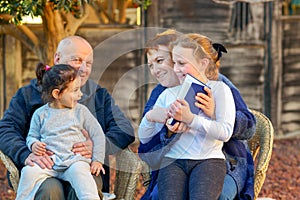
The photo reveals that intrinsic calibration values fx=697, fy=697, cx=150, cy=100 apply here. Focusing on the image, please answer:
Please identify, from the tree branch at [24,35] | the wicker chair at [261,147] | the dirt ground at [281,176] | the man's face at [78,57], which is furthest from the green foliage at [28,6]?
the dirt ground at [281,176]

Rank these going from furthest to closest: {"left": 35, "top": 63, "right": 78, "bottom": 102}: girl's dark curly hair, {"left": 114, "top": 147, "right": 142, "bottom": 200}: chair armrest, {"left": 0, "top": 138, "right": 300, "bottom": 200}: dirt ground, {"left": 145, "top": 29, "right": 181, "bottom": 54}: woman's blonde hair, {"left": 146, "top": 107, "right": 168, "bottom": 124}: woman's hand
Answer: {"left": 0, "top": 138, "right": 300, "bottom": 200}: dirt ground → {"left": 114, "top": 147, "right": 142, "bottom": 200}: chair armrest → {"left": 145, "top": 29, "right": 181, "bottom": 54}: woman's blonde hair → {"left": 35, "top": 63, "right": 78, "bottom": 102}: girl's dark curly hair → {"left": 146, "top": 107, "right": 168, "bottom": 124}: woman's hand

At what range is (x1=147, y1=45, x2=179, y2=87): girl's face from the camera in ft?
13.2

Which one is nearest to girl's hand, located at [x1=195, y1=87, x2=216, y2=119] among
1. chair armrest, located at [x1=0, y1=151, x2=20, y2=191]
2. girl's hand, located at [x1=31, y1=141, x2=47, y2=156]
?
girl's hand, located at [x1=31, y1=141, x2=47, y2=156]

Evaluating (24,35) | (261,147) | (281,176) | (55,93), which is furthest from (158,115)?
(281,176)

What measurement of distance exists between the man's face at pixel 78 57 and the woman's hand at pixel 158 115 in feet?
1.91

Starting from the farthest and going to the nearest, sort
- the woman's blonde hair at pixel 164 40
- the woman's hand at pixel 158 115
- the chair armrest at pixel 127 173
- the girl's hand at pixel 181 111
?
1. the chair armrest at pixel 127 173
2. the woman's blonde hair at pixel 164 40
3. the woman's hand at pixel 158 115
4. the girl's hand at pixel 181 111

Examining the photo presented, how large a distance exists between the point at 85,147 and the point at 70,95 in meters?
0.31

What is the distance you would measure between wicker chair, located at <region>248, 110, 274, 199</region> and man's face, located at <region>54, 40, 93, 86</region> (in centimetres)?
115

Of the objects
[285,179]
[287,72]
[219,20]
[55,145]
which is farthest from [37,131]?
[287,72]

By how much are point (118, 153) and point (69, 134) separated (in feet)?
1.39

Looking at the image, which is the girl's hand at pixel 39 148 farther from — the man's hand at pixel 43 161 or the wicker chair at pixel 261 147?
the wicker chair at pixel 261 147

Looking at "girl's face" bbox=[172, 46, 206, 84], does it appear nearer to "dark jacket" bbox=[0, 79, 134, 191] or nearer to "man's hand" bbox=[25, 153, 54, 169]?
"dark jacket" bbox=[0, 79, 134, 191]

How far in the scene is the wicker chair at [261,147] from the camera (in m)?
4.11

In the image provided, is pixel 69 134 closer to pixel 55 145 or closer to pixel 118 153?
pixel 55 145
